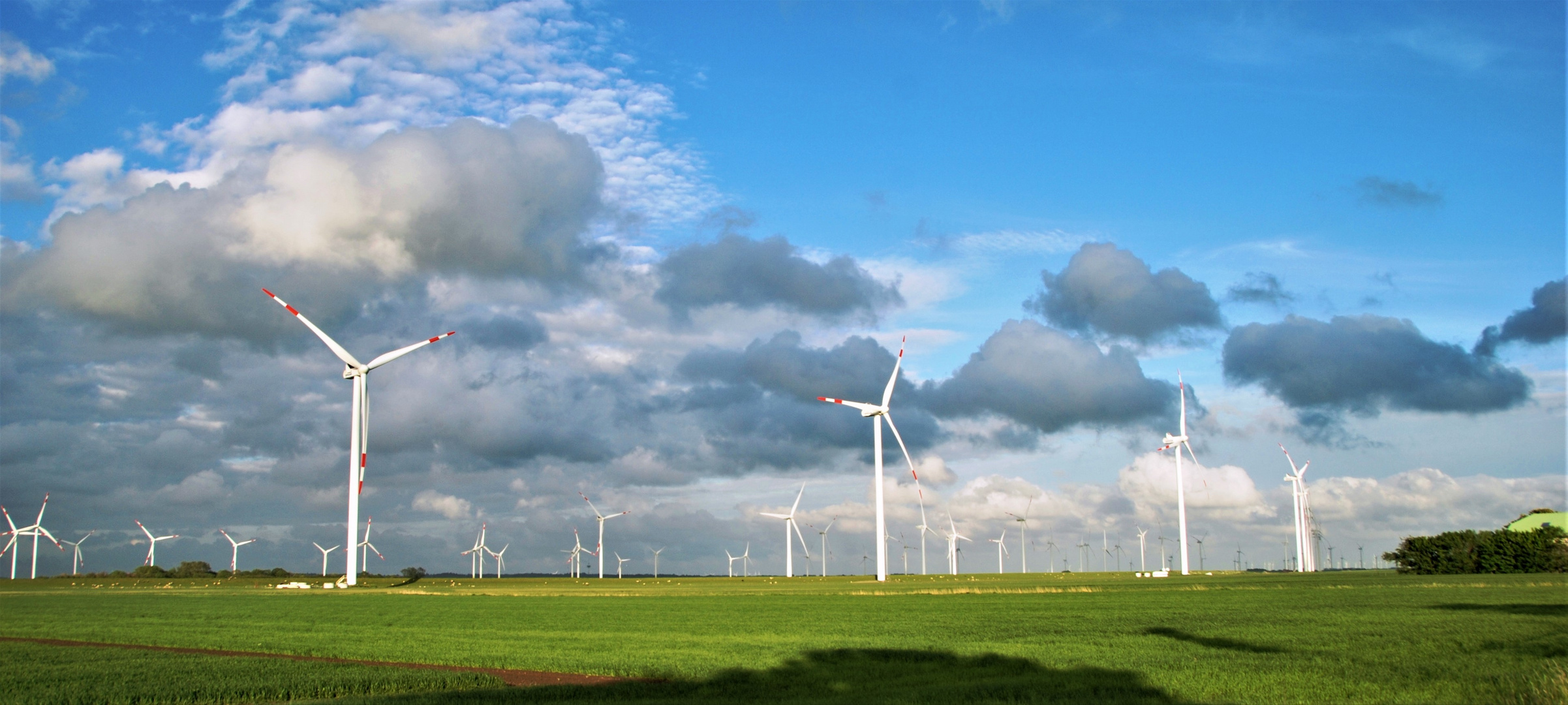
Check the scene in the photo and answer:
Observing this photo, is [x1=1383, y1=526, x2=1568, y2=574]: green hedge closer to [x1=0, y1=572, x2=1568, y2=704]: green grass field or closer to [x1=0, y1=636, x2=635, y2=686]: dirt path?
[x1=0, y1=572, x2=1568, y2=704]: green grass field

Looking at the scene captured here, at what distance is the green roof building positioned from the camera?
170875 mm

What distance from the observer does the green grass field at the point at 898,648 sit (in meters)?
26.5

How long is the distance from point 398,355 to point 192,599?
Result: 117 ft

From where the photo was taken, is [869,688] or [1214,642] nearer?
[869,688]

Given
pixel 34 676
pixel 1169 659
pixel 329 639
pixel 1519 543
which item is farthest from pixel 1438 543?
pixel 34 676

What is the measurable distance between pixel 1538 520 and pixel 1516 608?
532ft

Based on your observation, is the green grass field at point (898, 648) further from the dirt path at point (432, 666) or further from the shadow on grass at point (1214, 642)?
the dirt path at point (432, 666)

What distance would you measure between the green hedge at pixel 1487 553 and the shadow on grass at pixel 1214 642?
120162 mm

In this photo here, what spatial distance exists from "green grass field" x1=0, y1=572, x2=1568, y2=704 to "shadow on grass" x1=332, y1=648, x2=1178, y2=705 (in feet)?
0.43

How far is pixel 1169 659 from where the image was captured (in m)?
31.7

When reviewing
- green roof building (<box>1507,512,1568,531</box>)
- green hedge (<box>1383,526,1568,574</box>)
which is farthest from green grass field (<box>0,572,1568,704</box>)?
green roof building (<box>1507,512,1568,531</box>)

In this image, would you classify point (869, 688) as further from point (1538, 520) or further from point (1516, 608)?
point (1538, 520)

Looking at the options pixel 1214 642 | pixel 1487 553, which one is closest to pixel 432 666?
pixel 1214 642

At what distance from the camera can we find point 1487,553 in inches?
5635
